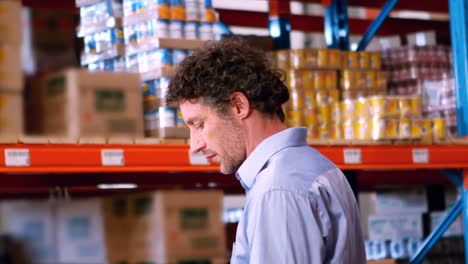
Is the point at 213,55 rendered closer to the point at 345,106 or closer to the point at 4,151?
the point at 4,151

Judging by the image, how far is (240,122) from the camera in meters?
2.34

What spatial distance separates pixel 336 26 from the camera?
7.10m

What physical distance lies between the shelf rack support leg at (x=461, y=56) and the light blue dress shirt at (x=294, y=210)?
3444 mm

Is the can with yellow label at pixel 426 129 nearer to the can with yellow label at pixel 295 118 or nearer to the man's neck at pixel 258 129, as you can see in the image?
the can with yellow label at pixel 295 118

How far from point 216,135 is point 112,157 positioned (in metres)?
1.75

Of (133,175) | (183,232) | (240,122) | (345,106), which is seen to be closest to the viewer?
(240,122)

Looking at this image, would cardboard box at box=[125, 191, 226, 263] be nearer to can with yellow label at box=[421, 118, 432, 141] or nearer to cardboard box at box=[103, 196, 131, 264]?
cardboard box at box=[103, 196, 131, 264]

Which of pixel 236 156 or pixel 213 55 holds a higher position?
pixel 213 55

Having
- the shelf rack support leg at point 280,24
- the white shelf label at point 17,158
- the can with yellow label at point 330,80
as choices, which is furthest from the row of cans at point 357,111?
the white shelf label at point 17,158

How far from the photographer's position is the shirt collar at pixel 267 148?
2268 mm

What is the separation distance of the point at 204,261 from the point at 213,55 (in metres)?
1.81

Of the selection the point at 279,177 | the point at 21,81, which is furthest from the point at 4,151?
the point at 279,177

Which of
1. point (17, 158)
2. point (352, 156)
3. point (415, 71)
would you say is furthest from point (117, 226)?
point (415, 71)

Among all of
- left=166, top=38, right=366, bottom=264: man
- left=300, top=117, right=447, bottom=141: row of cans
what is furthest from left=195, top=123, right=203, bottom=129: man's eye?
left=300, top=117, right=447, bottom=141: row of cans
